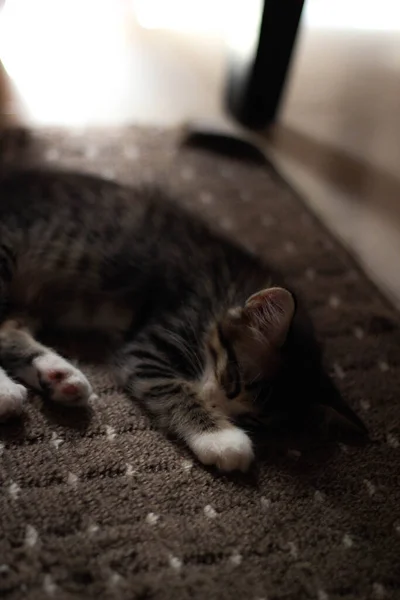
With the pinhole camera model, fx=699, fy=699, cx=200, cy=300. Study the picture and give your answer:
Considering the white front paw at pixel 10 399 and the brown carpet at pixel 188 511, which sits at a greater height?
the white front paw at pixel 10 399

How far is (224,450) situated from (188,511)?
12 centimetres

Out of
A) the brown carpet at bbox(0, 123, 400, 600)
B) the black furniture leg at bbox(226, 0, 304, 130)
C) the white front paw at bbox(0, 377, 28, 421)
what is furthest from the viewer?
the black furniture leg at bbox(226, 0, 304, 130)

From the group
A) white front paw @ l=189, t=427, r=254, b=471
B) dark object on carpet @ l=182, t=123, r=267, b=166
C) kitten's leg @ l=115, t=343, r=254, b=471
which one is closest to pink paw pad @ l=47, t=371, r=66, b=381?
kitten's leg @ l=115, t=343, r=254, b=471

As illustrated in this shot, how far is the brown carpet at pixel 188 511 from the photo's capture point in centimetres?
96

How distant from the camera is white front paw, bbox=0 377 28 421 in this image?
1137mm

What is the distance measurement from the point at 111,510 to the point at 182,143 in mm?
1360

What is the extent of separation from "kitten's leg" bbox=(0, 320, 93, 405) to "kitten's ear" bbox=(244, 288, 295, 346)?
0.32 m

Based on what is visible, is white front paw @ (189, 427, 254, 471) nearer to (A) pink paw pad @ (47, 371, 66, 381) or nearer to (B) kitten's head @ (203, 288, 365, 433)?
(B) kitten's head @ (203, 288, 365, 433)

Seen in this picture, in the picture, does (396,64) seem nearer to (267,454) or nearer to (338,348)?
(338,348)

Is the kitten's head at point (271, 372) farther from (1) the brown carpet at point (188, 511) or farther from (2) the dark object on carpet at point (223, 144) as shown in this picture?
(2) the dark object on carpet at point (223, 144)

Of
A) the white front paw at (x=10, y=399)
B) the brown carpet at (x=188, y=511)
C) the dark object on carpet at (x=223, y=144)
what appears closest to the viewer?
the brown carpet at (x=188, y=511)

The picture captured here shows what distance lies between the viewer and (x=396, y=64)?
1.82 metres

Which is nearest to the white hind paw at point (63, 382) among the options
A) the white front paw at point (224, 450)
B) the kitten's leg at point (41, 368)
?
the kitten's leg at point (41, 368)

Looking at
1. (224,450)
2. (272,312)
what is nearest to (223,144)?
(272,312)
